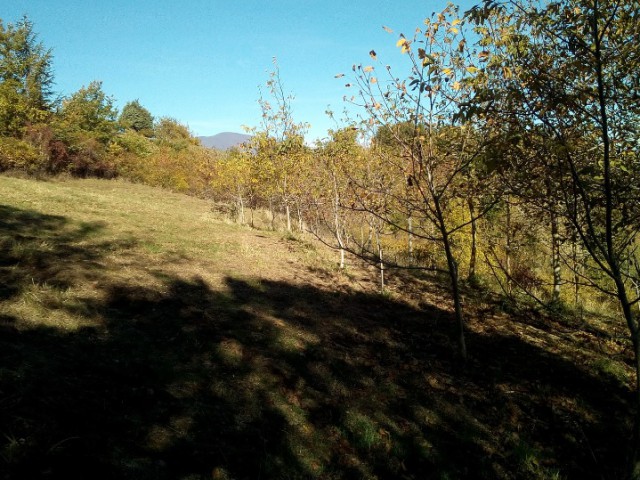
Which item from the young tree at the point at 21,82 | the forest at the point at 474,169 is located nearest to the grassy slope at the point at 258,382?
the forest at the point at 474,169

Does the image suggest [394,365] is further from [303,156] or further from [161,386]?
[303,156]

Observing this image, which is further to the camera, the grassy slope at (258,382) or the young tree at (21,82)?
the young tree at (21,82)

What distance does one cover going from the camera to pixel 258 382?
16.9 feet

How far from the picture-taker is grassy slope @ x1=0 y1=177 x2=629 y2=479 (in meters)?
3.53

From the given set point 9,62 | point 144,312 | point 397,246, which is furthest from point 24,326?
point 9,62

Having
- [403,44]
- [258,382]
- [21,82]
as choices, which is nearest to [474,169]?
[403,44]

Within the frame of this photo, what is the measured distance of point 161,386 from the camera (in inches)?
175

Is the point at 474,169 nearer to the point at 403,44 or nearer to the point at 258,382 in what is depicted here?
the point at 403,44

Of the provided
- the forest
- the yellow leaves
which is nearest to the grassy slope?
the forest

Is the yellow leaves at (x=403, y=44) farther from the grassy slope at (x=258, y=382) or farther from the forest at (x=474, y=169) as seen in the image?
the grassy slope at (x=258, y=382)

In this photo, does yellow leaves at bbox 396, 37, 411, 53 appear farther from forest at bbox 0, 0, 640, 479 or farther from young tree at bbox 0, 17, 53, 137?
young tree at bbox 0, 17, 53, 137

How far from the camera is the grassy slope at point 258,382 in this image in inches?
139

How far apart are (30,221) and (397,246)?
1864 centimetres

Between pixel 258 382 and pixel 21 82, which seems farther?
pixel 21 82
